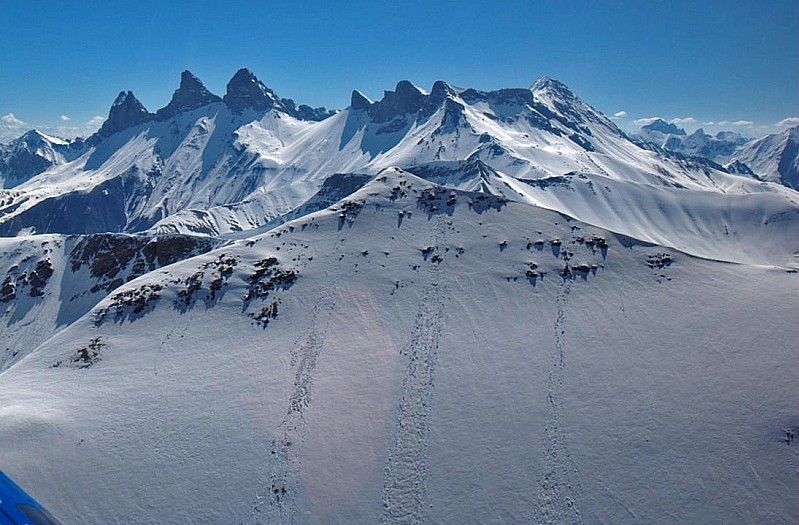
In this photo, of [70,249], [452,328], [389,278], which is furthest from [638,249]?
[70,249]

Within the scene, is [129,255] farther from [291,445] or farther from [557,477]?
[557,477]

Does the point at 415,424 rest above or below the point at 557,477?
above

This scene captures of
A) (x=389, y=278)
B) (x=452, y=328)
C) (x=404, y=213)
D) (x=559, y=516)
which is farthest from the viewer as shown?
(x=404, y=213)

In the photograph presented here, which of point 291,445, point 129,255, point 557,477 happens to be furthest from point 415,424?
point 129,255

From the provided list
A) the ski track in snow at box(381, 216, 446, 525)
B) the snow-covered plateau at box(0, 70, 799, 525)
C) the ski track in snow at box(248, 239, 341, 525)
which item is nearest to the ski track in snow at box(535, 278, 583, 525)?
the snow-covered plateau at box(0, 70, 799, 525)

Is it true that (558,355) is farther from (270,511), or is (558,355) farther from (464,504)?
(270,511)

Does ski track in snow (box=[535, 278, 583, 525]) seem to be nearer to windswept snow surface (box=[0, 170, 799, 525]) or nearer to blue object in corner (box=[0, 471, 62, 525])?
windswept snow surface (box=[0, 170, 799, 525])
